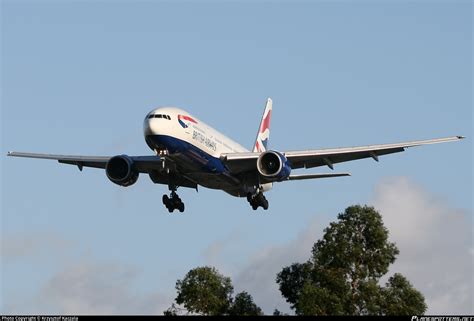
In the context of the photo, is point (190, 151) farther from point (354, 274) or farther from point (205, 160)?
point (354, 274)

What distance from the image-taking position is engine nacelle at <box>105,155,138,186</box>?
66.7 m

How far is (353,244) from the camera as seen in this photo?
61.2 metres

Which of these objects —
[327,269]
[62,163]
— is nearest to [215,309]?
[327,269]

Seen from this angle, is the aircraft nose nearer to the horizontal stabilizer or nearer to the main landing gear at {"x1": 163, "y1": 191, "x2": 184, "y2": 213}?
the main landing gear at {"x1": 163, "y1": 191, "x2": 184, "y2": 213}

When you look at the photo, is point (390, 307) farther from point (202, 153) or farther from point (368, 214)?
point (202, 153)

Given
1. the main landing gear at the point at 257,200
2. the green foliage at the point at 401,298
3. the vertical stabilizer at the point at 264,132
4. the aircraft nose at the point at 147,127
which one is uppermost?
the vertical stabilizer at the point at 264,132

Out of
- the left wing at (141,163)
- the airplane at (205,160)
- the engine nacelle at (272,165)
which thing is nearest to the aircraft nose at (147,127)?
the airplane at (205,160)

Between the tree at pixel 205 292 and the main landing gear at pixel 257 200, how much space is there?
7.12 m

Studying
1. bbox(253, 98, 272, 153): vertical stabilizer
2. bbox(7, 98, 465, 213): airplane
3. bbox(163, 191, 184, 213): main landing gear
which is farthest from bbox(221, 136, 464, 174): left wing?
bbox(253, 98, 272, 153): vertical stabilizer

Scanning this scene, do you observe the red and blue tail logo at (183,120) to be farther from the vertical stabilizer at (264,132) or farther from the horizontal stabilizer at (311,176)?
the vertical stabilizer at (264,132)

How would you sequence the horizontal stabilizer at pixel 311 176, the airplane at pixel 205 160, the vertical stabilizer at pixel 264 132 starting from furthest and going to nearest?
1. the vertical stabilizer at pixel 264 132
2. the horizontal stabilizer at pixel 311 176
3. the airplane at pixel 205 160

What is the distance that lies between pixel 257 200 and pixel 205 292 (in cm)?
870

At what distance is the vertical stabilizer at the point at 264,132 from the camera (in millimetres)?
77250

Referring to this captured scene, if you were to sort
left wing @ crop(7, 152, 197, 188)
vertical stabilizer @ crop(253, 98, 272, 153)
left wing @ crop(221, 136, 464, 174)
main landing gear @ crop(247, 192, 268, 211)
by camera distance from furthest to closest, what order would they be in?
vertical stabilizer @ crop(253, 98, 272, 153), main landing gear @ crop(247, 192, 268, 211), left wing @ crop(7, 152, 197, 188), left wing @ crop(221, 136, 464, 174)
